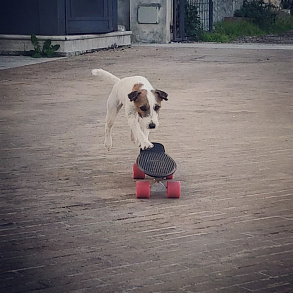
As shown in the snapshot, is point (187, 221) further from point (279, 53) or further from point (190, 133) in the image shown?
point (279, 53)

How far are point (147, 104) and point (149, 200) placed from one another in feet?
2.81

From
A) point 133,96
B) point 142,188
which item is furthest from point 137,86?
point 142,188

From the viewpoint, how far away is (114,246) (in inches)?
190

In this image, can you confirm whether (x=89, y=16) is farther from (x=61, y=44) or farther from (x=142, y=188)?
(x=142, y=188)

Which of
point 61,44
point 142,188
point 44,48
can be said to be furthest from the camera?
point 61,44

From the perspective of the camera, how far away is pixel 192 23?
2180 centimetres

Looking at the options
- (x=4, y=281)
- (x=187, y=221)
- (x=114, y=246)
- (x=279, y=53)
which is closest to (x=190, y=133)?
(x=187, y=221)

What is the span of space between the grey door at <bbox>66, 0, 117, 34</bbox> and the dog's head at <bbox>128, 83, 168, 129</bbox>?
11322 mm

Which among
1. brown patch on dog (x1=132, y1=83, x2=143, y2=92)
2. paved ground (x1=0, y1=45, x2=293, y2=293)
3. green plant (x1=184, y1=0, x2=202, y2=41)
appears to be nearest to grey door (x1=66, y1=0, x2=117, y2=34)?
green plant (x1=184, y1=0, x2=202, y2=41)

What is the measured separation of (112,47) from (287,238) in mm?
14673

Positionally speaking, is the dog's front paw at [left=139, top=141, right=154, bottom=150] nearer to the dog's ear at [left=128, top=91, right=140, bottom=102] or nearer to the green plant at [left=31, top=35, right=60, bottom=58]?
the dog's ear at [left=128, top=91, right=140, bottom=102]

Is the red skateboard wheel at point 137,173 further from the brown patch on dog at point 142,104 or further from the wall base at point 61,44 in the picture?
the wall base at point 61,44

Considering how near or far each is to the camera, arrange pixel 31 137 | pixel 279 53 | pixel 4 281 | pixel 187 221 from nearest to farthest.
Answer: pixel 4 281 → pixel 187 221 → pixel 31 137 → pixel 279 53

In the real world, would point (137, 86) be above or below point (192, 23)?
above
